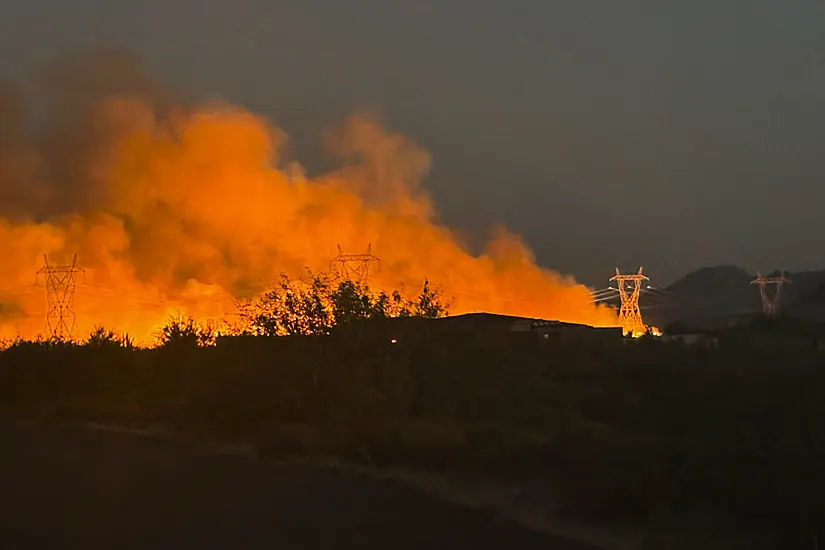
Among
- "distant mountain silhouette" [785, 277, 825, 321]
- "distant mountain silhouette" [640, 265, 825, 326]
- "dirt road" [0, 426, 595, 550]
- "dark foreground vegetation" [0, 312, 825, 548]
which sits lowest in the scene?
"dirt road" [0, 426, 595, 550]

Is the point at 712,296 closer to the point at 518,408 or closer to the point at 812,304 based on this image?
the point at 812,304

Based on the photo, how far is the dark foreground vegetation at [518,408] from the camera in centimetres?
1670

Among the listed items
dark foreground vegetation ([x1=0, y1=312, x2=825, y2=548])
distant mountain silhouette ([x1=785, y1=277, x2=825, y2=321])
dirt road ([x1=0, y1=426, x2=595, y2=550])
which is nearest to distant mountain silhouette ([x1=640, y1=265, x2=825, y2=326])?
distant mountain silhouette ([x1=785, y1=277, x2=825, y2=321])

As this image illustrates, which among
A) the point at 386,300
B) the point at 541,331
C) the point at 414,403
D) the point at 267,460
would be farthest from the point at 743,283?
the point at 267,460

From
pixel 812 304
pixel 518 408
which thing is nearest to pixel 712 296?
pixel 812 304

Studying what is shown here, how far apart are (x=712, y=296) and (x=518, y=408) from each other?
107m

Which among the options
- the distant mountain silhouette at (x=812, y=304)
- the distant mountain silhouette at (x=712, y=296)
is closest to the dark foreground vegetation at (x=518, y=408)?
the distant mountain silhouette at (x=812, y=304)

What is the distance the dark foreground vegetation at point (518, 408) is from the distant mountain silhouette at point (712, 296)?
46288mm

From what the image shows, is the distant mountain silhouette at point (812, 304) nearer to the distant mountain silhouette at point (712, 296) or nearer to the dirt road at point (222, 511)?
the distant mountain silhouette at point (712, 296)

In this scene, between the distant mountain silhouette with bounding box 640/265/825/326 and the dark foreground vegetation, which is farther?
the distant mountain silhouette with bounding box 640/265/825/326

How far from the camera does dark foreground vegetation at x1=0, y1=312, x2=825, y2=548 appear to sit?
1670 cm

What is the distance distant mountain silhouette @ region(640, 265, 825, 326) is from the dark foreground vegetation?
46.3 meters

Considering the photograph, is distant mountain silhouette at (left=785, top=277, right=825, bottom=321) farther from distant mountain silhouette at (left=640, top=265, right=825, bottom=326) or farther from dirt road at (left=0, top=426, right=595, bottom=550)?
dirt road at (left=0, top=426, right=595, bottom=550)

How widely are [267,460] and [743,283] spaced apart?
116 m
